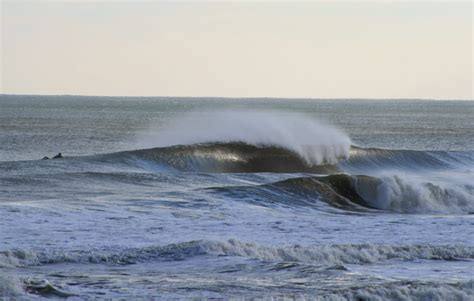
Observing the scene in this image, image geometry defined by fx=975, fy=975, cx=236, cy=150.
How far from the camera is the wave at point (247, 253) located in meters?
Answer: 14.3

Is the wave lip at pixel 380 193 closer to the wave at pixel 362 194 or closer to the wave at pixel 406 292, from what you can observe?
the wave at pixel 362 194

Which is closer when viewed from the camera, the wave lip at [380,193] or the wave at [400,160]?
the wave lip at [380,193]

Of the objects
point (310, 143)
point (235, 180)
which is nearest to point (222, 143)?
point (310, 143)

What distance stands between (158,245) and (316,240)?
2.92m

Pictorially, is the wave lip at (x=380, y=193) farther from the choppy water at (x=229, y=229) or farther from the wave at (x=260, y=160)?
the wave at (x=260, y=160)

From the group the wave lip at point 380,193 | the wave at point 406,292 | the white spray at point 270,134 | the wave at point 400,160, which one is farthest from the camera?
the wave at point 400,160

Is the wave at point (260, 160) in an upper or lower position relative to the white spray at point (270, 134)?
lower

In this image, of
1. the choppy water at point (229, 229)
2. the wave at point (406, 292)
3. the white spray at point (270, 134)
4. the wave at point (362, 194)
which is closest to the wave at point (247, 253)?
the choppy water at point (229, 229)

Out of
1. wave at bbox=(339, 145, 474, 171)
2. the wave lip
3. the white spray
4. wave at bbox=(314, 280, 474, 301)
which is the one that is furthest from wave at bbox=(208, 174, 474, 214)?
wave at bbox=(314, 280, 474, 301)

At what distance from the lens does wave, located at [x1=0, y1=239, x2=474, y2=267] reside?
1429 centimetres

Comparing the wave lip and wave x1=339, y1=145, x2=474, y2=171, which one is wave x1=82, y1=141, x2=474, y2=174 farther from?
the wave lip

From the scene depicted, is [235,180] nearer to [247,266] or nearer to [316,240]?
[316,240]

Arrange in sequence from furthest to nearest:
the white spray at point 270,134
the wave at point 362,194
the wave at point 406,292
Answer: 1. the white spray at point 270,134
2. the wave at point 362,194
3. the wave at point 406,292

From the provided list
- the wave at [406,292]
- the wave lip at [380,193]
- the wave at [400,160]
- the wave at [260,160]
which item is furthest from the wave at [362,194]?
the wave at [406,292]
